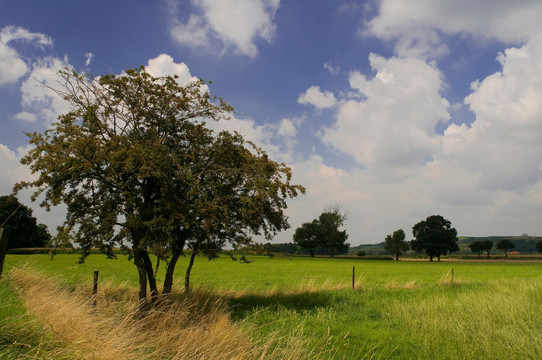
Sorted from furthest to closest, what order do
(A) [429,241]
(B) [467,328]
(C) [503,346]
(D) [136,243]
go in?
(A) [429,241] < (D) [136,243] < (B) [467,328] < (C) [503,346]

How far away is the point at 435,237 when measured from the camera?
104 meters

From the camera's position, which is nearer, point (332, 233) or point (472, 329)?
point (472, 329)

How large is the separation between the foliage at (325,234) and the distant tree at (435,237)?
76.1 ft

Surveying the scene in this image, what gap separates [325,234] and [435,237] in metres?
34.2

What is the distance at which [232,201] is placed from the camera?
1497 cm

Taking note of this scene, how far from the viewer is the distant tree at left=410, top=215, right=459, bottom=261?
10325 centimetres

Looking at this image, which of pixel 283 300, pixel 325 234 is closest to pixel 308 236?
pixel 325 234

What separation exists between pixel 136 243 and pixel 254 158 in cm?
628

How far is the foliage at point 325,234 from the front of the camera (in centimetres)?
11181

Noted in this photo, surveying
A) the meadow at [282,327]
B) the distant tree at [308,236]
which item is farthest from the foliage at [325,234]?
the meadow at [282,327]

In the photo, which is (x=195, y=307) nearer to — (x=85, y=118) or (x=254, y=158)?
(x=254, y=158)

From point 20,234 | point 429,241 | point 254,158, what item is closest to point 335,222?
point 429,241

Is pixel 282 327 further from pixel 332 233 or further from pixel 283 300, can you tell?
pixel 332 233

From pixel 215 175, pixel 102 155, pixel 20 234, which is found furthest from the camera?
pixel 20 234
